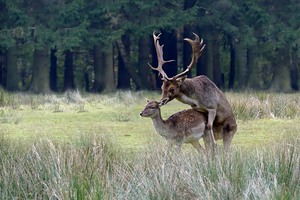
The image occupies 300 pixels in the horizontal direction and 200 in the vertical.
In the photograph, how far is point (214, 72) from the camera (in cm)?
3897

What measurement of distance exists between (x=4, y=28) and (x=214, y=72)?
30.1 ft

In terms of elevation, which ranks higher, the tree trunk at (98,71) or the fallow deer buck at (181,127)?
the fallow deer buck at (181,127)

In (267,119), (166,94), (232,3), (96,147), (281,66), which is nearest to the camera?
(96,147)

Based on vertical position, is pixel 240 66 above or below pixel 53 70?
above

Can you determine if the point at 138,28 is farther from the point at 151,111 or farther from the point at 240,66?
the point at 151,111

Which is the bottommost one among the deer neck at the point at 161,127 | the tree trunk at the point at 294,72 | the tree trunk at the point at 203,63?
the tree trunk at the point at 294,72

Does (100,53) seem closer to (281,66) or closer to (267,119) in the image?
(281,66)

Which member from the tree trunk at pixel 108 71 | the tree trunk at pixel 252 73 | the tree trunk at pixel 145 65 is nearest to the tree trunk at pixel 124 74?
the tree trunk at pixel 108 71

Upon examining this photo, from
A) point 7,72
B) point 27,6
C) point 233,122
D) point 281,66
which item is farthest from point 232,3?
point 233,122

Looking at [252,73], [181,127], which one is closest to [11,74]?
[252,73]

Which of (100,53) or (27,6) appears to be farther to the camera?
(100,53)

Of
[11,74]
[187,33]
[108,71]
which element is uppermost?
[187,33]

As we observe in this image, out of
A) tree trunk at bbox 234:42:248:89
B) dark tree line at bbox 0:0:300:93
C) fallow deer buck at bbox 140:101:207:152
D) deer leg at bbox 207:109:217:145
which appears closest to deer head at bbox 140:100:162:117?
fallow deer buck at bbox 140:101:207:152

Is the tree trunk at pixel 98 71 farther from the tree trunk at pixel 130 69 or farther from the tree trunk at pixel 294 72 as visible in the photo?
the tree trunk at pixel 294 72
